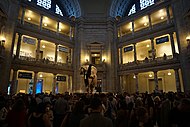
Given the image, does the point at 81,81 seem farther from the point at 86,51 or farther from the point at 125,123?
the point at 125,123

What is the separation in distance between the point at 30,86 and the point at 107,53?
14.1 metres

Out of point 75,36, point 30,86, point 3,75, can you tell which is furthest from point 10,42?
point 75,36

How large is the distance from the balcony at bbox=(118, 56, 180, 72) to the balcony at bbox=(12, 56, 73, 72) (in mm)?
9884

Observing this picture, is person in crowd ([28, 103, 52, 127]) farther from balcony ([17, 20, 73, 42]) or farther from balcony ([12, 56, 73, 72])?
balcony ([17, 20, 73, 42])

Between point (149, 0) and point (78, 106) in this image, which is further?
point (149, 0)

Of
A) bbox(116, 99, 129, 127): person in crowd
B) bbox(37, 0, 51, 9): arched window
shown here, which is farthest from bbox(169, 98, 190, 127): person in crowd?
bbox(37, 0, 51, 9): arched window

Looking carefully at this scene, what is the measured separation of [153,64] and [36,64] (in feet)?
54.3

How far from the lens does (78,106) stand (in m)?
3.24

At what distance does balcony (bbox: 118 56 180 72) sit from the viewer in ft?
58.5

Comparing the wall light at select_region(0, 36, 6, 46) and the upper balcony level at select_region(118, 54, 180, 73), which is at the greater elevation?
the wall light at select_region(0, 36, 6, 46)

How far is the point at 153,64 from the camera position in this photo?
1947 centimetres

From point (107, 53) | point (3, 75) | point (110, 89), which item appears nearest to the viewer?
point (3, 75)

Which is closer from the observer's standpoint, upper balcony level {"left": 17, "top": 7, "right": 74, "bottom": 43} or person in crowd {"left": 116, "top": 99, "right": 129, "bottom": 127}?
person in crowd {"left": 116, "top": 99, "right": 129, "bottom": 127}

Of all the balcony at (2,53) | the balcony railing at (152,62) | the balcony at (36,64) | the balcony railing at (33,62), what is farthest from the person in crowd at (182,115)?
the balcony railing at (33,62)
